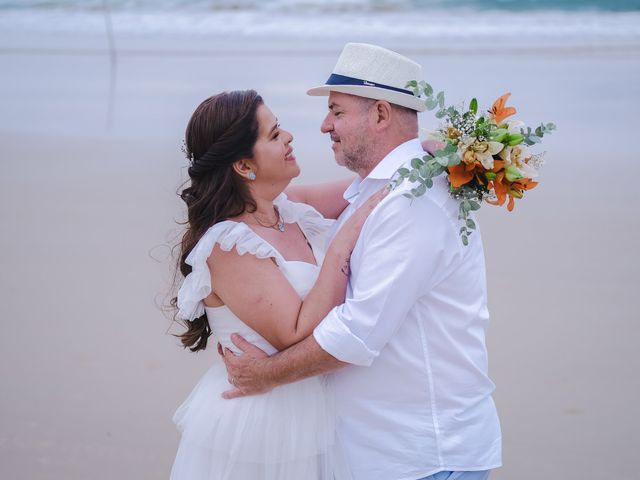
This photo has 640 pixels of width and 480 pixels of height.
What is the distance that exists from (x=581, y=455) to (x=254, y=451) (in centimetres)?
230

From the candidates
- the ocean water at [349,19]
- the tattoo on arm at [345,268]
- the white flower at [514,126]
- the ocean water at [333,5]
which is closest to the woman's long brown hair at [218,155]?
the tattoo on arm at [345,268]

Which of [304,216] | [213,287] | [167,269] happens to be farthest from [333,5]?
[213,287]

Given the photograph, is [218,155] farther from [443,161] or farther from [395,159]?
[443,161]

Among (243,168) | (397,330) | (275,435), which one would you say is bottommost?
(275,435)

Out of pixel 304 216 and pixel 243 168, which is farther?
pixel 304 216

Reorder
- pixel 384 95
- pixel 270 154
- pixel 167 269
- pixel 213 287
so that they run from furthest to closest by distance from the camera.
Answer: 1. pixel 167 269
2. pixel 270 154
3. pixel 213 287
4. pixel 384 95

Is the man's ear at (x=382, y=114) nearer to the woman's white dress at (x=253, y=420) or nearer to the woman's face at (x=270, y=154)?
the woman's face at (x=270, y=154)

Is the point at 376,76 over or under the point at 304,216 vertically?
over

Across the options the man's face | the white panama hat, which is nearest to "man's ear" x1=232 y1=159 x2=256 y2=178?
the man's face

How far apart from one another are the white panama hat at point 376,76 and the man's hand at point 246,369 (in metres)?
0.97

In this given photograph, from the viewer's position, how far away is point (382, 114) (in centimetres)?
304

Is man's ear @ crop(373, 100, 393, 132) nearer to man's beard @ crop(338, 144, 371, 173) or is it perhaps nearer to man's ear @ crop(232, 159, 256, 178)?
man's beard @ crop(338, 144, 371, 173)

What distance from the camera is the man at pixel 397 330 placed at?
8.92 ft

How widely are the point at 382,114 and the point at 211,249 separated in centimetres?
76
